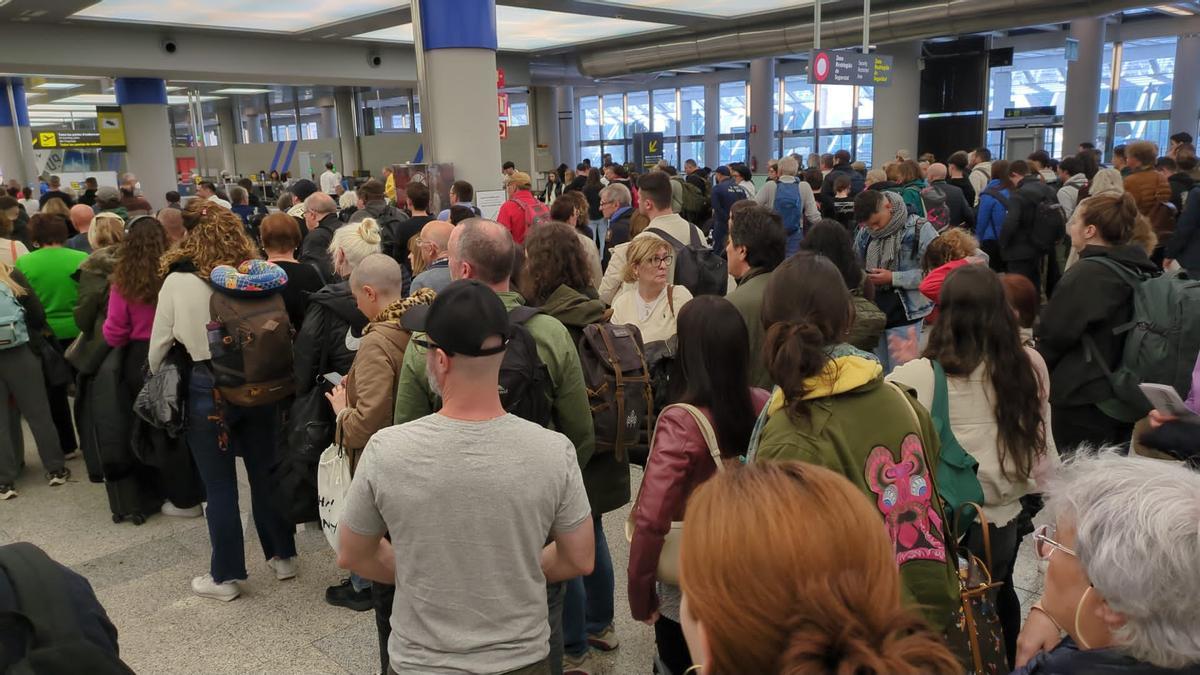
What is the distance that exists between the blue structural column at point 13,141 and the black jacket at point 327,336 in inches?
788

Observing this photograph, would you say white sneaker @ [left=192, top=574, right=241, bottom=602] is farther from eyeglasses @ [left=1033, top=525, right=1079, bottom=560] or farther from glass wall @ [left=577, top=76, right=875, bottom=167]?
glass wall @ [left=577, top=76, right=875, bottom=167]

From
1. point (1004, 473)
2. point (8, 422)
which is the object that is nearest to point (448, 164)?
point (8, 422)

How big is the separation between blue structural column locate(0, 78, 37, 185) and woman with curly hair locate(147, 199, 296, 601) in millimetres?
19298

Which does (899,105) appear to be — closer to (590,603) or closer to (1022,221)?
(1022,221)

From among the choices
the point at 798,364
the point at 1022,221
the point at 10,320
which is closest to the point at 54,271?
the point at 10,320

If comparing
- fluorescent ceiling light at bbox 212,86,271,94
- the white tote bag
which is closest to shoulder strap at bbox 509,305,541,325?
the white tote bag

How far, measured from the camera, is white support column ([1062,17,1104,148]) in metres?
15.7

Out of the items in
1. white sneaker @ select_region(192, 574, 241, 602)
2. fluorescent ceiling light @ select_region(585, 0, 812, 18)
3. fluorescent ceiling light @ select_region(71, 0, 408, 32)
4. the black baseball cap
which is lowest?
white sneaker @ select_region(192, 574, 241, 602)

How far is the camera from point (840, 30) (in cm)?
1362

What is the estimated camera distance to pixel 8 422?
492 cm

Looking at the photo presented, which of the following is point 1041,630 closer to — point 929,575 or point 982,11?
point 929,575

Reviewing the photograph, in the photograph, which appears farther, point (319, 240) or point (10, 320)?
point (319, 240)

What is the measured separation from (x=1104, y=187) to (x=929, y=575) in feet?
21.4

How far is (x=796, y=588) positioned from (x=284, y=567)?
3346 millimetres
